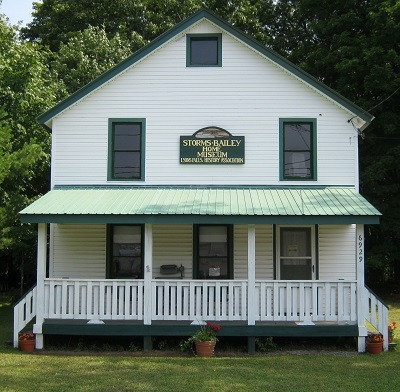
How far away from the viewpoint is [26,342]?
12.0 m

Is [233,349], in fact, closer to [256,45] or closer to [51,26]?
[256,45]

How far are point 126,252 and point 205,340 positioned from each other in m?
4.01

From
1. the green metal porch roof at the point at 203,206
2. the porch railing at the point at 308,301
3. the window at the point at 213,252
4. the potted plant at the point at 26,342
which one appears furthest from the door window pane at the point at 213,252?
the potted plant at the point at 26,342

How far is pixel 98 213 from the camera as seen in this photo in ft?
40.4

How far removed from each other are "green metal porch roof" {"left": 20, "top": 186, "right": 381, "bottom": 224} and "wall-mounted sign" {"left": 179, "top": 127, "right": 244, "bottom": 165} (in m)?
0.76

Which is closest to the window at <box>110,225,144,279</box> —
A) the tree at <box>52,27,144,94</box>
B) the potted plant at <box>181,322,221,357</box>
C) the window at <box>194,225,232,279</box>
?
the window at <box>194,225,232,279</box>

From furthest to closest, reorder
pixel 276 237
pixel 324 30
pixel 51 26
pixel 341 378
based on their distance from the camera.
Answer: pixel 51 26
pixel 324 30
pixel 276 237
pixel 341 378

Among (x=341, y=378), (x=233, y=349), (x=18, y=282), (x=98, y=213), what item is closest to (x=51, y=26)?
(x=18, y=282)

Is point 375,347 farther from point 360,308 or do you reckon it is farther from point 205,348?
point 205,348

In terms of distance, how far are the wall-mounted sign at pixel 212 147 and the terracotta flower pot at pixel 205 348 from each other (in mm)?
5024

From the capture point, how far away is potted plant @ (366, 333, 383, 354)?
11.9 metres

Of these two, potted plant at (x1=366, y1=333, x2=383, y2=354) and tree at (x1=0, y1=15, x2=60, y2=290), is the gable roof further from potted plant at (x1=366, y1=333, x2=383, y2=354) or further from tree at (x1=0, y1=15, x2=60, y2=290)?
potted plant at (x1=366, y1=333, x2=383, y2=354)

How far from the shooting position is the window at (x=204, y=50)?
1493 cm

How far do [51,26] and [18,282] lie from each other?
17.2 m
